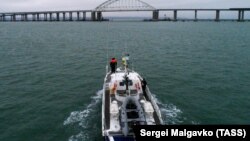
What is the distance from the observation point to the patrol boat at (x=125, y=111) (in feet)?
59.5

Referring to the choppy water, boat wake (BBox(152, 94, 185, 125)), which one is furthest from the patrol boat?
boat wake (BBox(152, 94, 185, 125))

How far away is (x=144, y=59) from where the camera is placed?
53.8 metres

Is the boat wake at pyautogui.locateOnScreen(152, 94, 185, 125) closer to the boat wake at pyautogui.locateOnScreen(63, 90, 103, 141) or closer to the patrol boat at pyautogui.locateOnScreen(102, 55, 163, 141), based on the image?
the patrol boat at pyautogui.locateOnScreen(102, 55, 163, 141)

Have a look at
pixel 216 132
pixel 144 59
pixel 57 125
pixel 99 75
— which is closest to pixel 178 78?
pixel 99 75

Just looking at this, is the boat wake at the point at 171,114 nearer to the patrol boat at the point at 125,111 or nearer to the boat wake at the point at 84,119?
the patrol boat at the point at 125,111

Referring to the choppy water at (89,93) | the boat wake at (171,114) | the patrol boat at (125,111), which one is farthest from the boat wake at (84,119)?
the boat wake at (171,114)

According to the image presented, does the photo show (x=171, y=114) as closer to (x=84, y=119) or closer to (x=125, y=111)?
(x=125, y=111)

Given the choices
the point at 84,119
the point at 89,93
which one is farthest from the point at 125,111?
the point at 89,93

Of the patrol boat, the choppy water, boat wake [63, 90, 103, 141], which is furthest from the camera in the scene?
the choppy water

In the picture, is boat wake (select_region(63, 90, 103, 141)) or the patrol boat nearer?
the patrol boat

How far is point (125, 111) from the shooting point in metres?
19.2

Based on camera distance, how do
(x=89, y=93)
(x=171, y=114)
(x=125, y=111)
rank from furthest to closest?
(x=89, y=93) → (x=171, y=114) → (x=125, y=111)

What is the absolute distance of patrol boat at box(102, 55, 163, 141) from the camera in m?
18.1

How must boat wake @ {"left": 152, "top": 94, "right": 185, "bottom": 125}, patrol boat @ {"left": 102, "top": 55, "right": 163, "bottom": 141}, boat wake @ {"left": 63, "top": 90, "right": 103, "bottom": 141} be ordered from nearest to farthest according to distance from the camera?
patrol boat @ {"left": 102, "top": 55, "right": 163, "bottom": 141} < boat wake @ {"left": 63, "top": 90, "right": 103, "bottom": 141} < boat wake @ {"left": 152, "top": 94, "right": 185, "bottom": 125}
